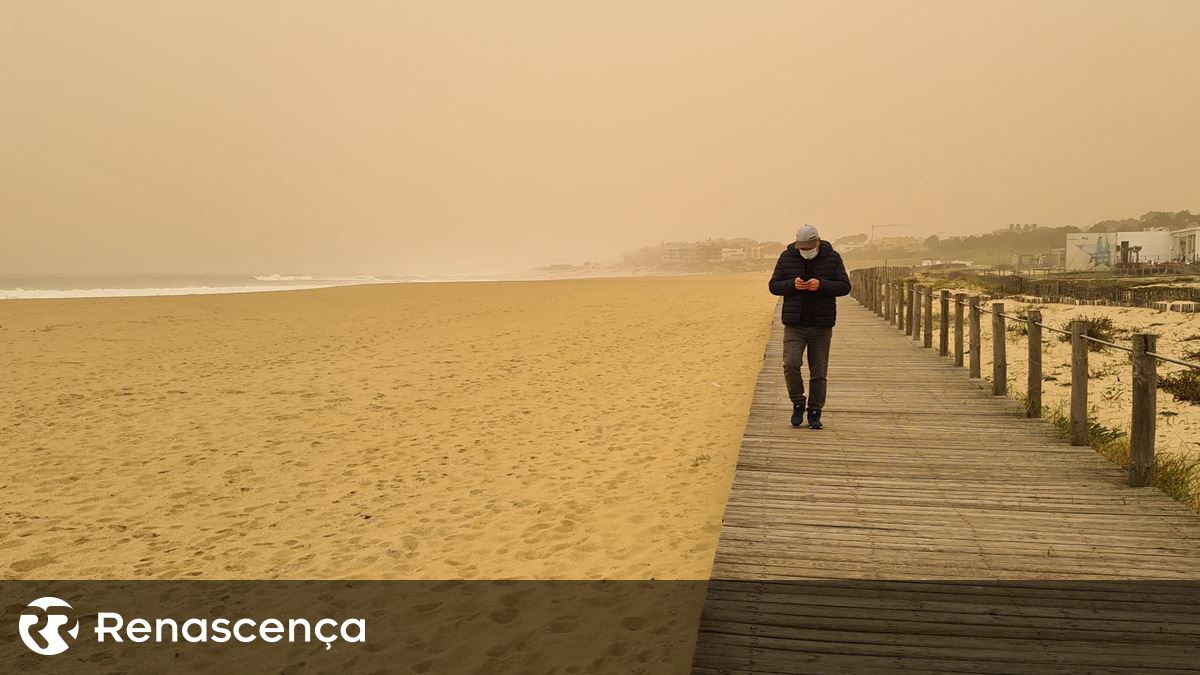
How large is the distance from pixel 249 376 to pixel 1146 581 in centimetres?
1280

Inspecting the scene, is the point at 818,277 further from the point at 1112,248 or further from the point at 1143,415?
the point at 1112,248

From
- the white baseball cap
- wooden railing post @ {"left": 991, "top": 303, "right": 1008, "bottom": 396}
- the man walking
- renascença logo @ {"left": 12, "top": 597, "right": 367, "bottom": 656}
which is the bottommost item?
renascença logo @ {"left": 12, "top": 597, "right": 367, "bottom": 656}

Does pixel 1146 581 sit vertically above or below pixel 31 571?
above

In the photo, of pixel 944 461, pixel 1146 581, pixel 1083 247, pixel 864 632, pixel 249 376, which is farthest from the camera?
pixel 1083 247

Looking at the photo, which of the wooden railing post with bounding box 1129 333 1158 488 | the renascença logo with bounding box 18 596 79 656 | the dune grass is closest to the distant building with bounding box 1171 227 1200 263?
the dune grass

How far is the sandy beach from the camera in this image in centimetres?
515

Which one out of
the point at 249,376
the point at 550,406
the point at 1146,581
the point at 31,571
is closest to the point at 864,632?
the point at 1146,581

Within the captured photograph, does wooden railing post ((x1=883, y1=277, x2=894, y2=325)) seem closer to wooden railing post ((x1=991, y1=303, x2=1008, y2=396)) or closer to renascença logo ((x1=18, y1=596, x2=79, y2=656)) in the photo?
wooden railing post ((x1=991, y1=303, x2=1008, y2=396))

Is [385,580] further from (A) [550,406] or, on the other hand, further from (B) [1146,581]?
(A) [550,406]

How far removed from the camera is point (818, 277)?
602cm

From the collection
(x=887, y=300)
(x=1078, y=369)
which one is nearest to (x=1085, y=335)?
(x=1078, y=369)

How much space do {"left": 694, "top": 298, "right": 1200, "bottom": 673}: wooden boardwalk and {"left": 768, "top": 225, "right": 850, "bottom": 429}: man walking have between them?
2.37 ft

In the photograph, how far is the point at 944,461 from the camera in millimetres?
5359
